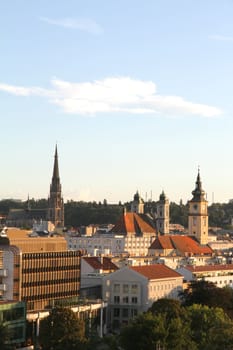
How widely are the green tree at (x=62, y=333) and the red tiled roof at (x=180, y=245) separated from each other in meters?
85.3

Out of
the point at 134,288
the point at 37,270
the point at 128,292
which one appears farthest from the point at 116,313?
the point at 37,270

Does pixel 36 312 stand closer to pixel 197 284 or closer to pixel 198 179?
pixel 197 284

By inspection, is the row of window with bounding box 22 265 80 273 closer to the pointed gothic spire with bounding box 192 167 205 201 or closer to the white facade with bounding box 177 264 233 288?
the white facade with bounding box 177 264 233 288

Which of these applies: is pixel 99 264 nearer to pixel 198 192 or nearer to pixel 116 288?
pixel 116 288

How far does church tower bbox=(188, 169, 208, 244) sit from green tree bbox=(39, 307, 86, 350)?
10152 centimetres

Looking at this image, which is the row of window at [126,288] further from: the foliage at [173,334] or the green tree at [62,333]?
the green tree at [62,333]

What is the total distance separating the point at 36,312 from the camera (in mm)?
78938

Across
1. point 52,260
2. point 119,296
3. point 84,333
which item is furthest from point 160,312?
point 119,296

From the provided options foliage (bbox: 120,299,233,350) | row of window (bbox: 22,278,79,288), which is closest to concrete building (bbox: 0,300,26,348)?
row of window (bbox: 22,278,79,288)

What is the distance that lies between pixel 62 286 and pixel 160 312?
1209 cm

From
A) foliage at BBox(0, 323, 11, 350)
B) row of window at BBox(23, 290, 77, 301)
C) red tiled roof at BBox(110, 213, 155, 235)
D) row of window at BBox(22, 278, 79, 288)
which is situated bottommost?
foliage at BBox(0, 323, 11, 350)

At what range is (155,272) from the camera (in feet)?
323

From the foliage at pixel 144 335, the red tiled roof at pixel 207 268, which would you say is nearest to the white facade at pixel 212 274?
the red tiled roof at pixel 207 268

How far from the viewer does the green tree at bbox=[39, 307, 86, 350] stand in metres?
70.1
